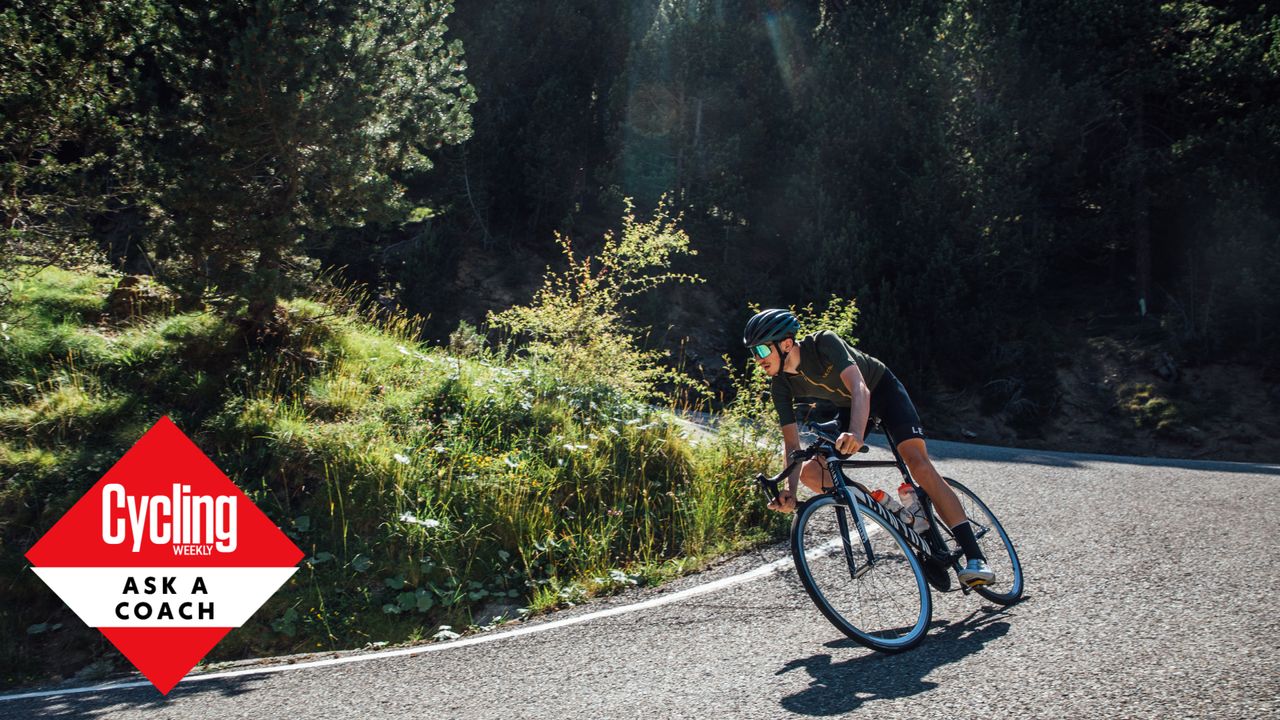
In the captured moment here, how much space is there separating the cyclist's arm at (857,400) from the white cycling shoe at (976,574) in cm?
109

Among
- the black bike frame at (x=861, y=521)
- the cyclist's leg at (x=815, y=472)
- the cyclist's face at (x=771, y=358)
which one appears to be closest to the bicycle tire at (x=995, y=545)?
the black bike frame at (x=861, y=521)

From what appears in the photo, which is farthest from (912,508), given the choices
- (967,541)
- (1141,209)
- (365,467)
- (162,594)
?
(1141,209)

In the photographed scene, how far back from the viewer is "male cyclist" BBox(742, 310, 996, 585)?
16.1ft

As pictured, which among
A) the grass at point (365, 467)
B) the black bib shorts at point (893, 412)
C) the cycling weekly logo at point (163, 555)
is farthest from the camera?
the grass at point (365, 467)

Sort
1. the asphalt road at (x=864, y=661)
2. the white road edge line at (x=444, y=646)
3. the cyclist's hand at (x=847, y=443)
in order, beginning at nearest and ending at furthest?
the asphalt road at (x=864, y=661) < the cyclist's hand at (x=847, y=443) < the white road edge line at (x=444, y=646)

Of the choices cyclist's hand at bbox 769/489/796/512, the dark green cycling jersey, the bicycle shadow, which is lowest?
the bicycle shadow

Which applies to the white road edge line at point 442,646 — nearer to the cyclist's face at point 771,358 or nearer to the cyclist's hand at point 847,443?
the cyclist's face at point 771,358

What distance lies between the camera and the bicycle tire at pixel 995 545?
533cm

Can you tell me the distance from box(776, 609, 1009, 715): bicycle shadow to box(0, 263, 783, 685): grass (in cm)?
220

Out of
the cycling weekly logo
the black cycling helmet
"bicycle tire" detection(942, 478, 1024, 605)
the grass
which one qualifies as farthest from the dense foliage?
the cycling weekly logo

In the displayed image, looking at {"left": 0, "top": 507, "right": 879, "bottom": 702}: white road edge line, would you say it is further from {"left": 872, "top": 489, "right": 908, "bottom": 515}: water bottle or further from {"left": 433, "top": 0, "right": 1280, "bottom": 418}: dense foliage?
{"left": 433, "top": 0, "right": 1280, "bottom": 418}: dense foliage

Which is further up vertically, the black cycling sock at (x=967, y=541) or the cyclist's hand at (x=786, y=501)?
the cyclist's hand at (x=786, y=501)

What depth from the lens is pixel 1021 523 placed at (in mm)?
7125

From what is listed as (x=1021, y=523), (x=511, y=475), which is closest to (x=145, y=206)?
(x=511, y=475)
